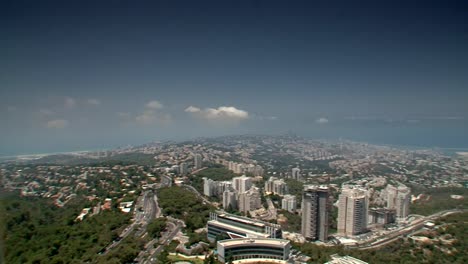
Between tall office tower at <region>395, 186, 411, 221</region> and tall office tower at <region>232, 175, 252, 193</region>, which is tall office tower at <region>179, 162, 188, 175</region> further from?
tall office tower at <region>395, 186, 411, 221</region>

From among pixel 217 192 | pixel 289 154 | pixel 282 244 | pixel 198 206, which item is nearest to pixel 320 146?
pixel 289 154

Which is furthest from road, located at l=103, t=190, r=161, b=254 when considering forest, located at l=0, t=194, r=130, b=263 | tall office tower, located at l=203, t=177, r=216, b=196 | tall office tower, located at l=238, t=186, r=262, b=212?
tall office tower, located at l=238, t=186, r=262, b=212

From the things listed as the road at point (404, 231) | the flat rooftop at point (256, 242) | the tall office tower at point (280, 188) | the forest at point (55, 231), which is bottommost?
the road at point (404, 231)

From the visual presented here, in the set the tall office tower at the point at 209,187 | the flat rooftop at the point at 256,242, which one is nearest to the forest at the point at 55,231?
the flat rooftop at the point at 256,242

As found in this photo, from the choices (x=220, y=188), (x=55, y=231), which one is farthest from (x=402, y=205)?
(x=55, y=231)

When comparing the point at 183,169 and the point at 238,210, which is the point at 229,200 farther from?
the point at 183,169

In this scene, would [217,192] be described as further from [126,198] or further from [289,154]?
[289,154]

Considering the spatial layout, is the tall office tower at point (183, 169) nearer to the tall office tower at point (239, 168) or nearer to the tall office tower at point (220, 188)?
the tall office tower at point (239, 168)
